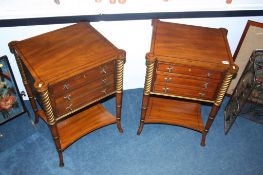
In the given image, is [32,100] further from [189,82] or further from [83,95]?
[189,82]

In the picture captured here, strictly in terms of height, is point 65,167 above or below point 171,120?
below

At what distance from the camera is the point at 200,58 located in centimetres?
226

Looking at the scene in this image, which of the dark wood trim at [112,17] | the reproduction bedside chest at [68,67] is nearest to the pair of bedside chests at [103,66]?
the reproduction bedside chest at [68,67]

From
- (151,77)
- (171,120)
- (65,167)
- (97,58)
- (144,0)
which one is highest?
(144,0)

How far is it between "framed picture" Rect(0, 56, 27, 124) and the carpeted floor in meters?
0.16

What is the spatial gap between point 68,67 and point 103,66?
10.7 inches

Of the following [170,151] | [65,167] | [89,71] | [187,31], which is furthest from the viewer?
[170,151]

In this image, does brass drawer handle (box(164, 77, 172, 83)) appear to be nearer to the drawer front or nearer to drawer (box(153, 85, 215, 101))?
drawer (box(153, 85, 215, 101))

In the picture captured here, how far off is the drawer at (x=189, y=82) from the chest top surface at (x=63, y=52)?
46cm

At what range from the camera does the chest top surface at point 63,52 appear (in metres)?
2.08

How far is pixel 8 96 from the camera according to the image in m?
2.75

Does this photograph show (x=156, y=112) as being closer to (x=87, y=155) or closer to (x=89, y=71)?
(x=87, y=155)

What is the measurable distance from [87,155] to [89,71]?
1.00m

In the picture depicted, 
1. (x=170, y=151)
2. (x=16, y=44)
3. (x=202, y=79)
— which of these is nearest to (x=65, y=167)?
(x=170, y=151)
